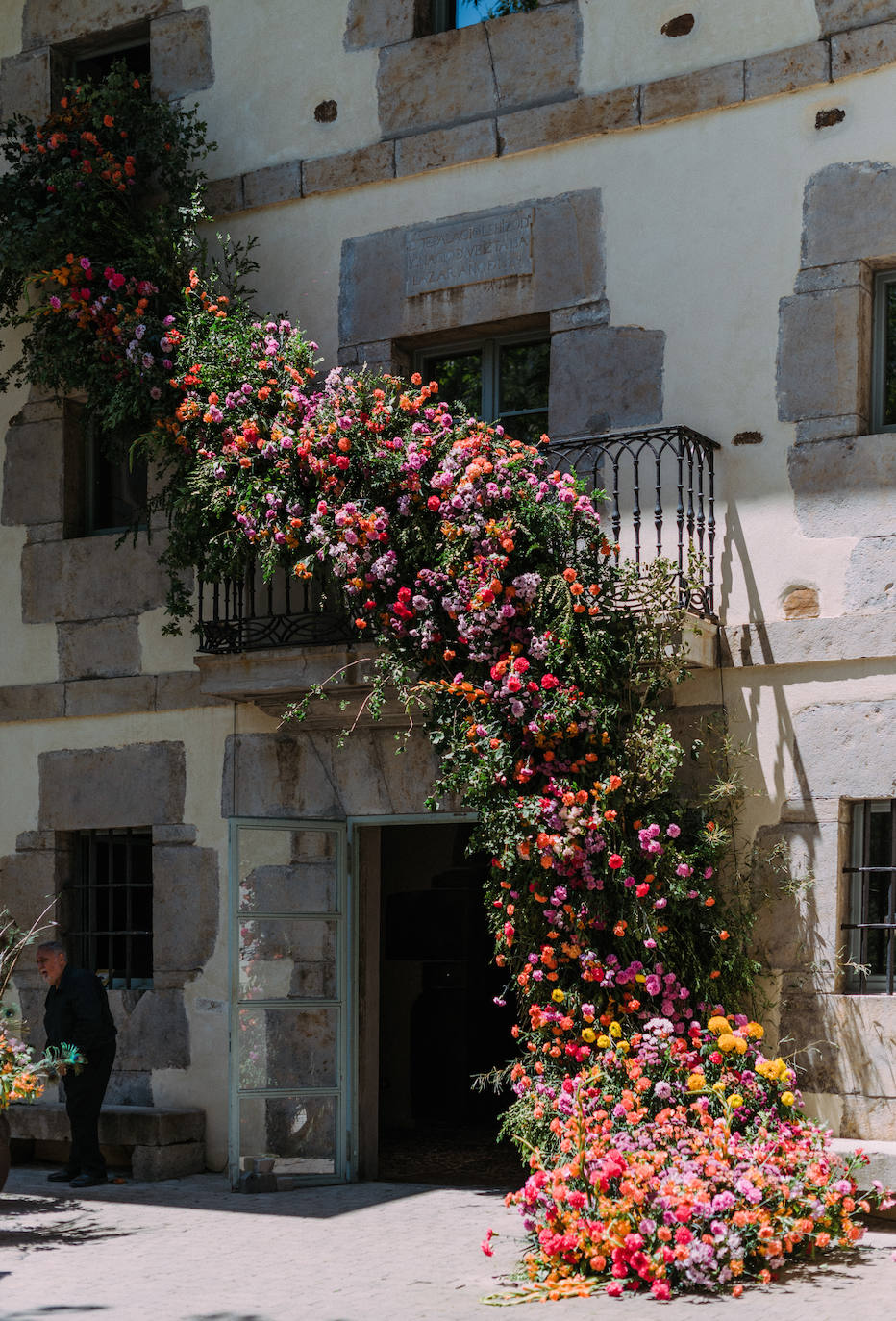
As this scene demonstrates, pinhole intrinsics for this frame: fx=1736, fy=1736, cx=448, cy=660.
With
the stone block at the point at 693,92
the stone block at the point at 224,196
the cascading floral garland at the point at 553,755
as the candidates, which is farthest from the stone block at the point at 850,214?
the stone block at the point at 224,196

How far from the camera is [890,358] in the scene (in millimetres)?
7914

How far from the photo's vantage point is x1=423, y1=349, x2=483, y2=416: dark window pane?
29.8ft

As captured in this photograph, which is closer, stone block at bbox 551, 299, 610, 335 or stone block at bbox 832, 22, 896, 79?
stone block at bbox 832, 22, 896, 79

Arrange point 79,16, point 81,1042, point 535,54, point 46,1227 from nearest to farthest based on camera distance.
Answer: point 46,1227 < point 81,1042 < point 535,54 < point 79,16

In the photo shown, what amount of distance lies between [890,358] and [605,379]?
135 centimetres

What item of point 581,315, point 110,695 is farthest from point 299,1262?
point 581,315

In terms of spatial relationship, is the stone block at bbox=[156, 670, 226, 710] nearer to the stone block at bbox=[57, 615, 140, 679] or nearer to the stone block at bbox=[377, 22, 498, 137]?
the stone block at bbox=[57, 615, 140, 679]

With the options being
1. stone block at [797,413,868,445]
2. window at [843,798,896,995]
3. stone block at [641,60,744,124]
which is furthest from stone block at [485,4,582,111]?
window at [843,798,896,995]

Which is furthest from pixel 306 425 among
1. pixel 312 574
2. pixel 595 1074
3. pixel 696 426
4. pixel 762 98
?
pixel 595 1074

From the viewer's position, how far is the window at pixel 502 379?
8.89 meters

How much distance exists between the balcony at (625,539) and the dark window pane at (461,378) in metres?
0.82

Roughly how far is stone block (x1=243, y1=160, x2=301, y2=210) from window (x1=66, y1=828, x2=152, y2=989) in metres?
3.56

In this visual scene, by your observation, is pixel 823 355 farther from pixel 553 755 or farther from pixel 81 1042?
pixel 81 1042

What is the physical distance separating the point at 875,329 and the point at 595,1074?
11.7 feet
